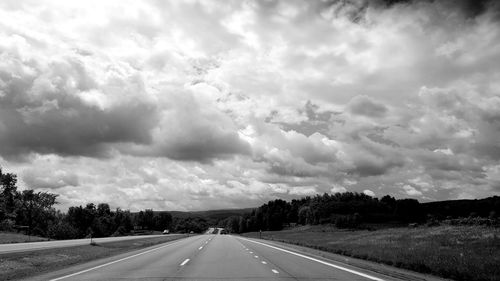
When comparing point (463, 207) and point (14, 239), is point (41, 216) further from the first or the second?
point (463, 207)

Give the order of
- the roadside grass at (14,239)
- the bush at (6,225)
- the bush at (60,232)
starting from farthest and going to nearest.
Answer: the bush at (60,232)
the bush at (6,225)
the roadside grass at (14,239)

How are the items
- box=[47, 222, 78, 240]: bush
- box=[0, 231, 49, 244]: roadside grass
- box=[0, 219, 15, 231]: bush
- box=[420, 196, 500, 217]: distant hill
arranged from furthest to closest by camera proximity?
box=[420, 196, 500, 217]: distant hill → box=[47, 222, 78, 240]: bush → box=[0, 219, 15, 231]: bush → box=[0, 231, 49, 244]: roadside grass

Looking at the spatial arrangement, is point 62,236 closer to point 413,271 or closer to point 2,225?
point 2,225

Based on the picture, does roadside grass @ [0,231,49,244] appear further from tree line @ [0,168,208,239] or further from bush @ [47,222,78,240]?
bush @ [47,222,78,240]

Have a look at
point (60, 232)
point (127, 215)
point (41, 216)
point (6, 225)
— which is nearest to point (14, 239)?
point (6, 225)

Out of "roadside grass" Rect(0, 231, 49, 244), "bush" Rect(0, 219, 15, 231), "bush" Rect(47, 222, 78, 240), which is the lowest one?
"roadside grass" Rect(0, 231, 49, 244)

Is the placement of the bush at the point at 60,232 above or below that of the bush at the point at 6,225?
A: below

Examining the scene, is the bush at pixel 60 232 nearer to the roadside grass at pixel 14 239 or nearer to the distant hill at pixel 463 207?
the roadside grass at pixel 14 239

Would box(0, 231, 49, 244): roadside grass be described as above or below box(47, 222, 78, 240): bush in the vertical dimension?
below

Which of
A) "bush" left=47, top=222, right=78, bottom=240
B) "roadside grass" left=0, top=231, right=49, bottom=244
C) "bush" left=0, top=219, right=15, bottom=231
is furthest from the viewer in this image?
"bush" left=47, top=222, right=78, bottom=240

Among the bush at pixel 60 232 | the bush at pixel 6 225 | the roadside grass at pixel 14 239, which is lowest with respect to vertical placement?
the roadside grass at pixel 14 239

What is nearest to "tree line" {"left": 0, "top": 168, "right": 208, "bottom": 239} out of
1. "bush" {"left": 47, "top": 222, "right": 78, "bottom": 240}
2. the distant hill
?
"bush" {"left": 47, "top": 222, "right": 78, "bottom": 240}

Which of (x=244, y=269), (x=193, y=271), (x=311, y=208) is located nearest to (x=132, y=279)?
(x=193, y=271)

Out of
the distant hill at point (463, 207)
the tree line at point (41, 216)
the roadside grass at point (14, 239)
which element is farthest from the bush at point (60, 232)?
the distant hill at point (463, 207)
